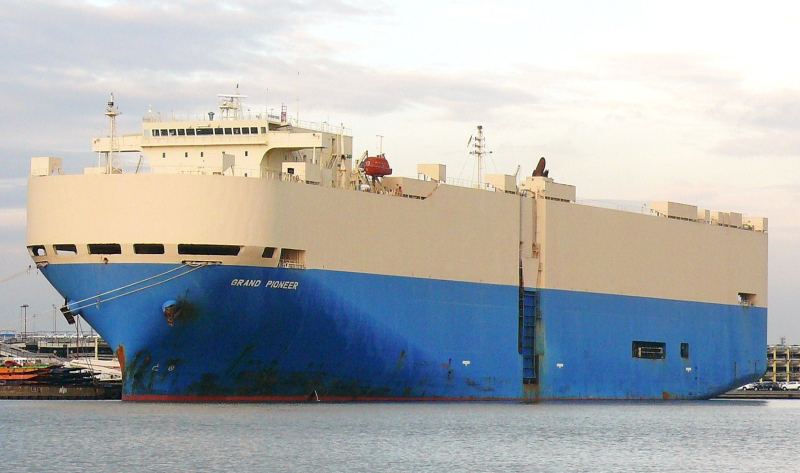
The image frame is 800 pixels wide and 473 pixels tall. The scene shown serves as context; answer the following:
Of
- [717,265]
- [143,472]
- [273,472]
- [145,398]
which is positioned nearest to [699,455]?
[273,472]

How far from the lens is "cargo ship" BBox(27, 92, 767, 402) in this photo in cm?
Answer: 4534

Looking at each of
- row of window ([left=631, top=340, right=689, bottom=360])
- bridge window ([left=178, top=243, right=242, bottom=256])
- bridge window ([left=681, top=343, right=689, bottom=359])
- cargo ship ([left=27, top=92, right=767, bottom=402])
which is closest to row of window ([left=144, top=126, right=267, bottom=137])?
cargo ship ([left=27, top=92, right=767, bottom=402])

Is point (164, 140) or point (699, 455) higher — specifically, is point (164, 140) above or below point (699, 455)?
above

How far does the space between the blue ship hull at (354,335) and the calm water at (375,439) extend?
1168 mm

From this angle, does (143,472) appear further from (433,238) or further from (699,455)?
(433,238)

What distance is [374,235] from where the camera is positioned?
4962 cm

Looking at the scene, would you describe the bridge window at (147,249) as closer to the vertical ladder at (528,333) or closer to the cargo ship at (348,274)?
the cargo ship at (348,274)

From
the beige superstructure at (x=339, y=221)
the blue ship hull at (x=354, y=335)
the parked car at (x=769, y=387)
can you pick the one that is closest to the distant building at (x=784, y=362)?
the parked car at (x=769, y=387)

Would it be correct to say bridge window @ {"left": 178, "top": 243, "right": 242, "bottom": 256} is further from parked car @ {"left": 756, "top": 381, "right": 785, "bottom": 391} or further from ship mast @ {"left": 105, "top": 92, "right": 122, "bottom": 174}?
parked car @ {"left": 756, "top": 381, "right": 785, "bottom": 391}

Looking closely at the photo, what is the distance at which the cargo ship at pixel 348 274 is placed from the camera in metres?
45.3

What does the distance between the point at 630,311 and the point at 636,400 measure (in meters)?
3.77

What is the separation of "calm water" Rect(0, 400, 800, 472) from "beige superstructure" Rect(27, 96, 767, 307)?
16.7ft

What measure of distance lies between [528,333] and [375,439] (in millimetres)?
18858

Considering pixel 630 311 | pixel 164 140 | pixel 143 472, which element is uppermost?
pixel 164 140
